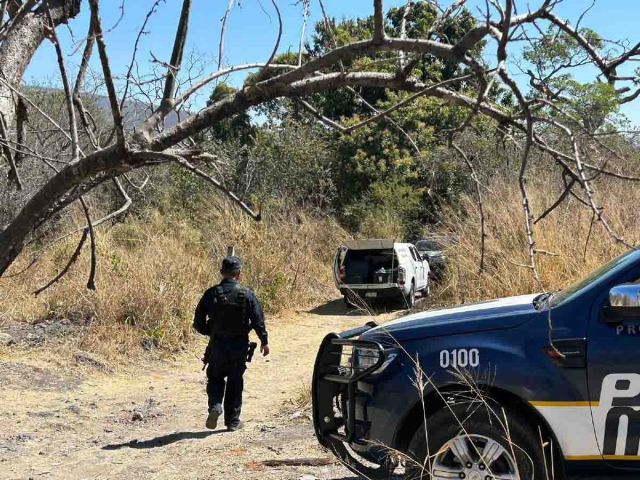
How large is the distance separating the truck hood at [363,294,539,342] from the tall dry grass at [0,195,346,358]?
6.78 m

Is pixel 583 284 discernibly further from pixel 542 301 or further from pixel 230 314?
pixel 230 314

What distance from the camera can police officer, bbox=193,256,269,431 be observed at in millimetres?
6969

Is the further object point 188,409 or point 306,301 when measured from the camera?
point 306,301

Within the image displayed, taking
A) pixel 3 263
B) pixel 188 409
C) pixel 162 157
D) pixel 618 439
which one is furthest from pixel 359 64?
pixel 188 409

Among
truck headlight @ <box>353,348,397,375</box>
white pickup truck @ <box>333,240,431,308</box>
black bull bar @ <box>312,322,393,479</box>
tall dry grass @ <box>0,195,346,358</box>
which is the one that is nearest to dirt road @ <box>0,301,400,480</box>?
black bull bar @ <box>312,322,393,479</box>

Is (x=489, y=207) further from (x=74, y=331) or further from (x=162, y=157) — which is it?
(x=162, y=157)

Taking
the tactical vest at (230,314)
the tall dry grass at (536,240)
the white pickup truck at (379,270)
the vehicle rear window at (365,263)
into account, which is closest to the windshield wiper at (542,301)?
the tactical vest at (230,314)

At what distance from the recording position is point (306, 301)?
16.2m

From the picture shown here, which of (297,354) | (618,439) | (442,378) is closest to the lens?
(618,439)

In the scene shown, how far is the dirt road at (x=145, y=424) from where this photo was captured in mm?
5879

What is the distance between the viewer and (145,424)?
7.75 metres

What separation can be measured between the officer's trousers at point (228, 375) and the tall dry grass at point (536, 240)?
352 cm

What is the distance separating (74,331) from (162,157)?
879 cm

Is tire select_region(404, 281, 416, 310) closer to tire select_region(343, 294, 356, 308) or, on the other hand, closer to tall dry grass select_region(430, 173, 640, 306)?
tire select_region(343, 294, 356, 308)
